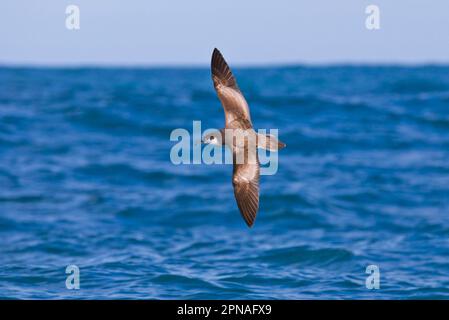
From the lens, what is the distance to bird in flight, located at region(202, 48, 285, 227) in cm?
972

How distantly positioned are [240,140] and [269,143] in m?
0.49

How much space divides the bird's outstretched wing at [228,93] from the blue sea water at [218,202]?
278cm

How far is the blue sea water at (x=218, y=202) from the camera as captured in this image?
499 inches

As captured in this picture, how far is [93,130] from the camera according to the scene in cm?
2697

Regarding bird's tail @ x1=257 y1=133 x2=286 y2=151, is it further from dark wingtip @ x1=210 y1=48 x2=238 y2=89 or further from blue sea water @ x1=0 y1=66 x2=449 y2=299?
blue sea water @ x1=0 y1=66 x2=449 y2=299

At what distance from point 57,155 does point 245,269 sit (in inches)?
471

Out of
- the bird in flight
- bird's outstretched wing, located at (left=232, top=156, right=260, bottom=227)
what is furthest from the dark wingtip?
bird's outstretched wing, located at (left=232, top=156, right=260, bottom=227)

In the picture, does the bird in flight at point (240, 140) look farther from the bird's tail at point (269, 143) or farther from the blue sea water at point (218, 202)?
the blue sea water at point (218, 202)

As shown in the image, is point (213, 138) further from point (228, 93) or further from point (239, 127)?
point (228, 93)

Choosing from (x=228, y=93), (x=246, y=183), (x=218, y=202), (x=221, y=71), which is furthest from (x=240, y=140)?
(x=218, y=202)

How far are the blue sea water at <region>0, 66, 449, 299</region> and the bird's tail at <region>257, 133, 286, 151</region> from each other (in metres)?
2.79

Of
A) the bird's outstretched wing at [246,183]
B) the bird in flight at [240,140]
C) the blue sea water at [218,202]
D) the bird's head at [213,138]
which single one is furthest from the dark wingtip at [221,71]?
the blue sea water at [218,202]
